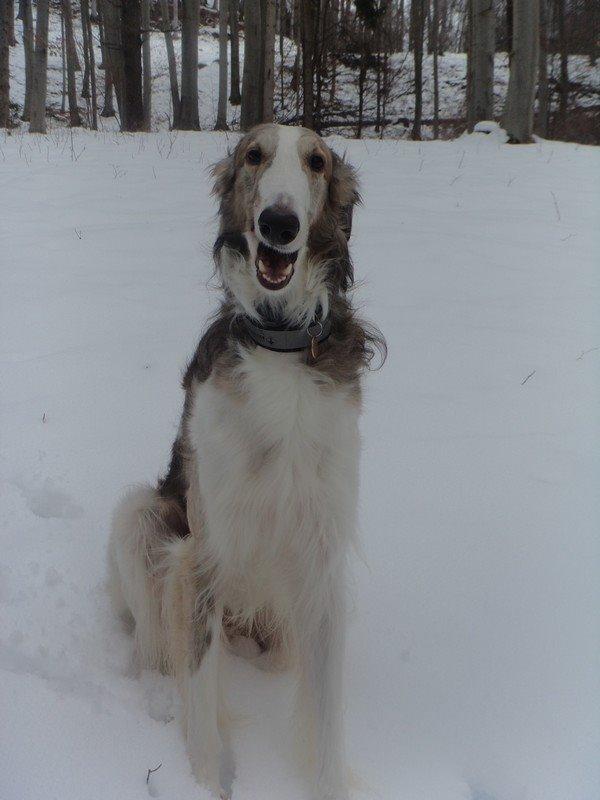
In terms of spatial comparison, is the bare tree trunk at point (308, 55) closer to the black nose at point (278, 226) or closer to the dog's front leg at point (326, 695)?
the black nose at point (278, 226)

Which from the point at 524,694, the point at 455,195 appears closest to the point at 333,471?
the point at 524,694

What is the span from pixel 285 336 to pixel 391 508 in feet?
4.55

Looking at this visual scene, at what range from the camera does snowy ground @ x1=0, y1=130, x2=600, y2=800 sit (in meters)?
2.20

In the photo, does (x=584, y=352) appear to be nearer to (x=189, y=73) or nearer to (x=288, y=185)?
(x=288, y=185)

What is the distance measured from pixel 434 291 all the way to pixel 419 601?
327cm

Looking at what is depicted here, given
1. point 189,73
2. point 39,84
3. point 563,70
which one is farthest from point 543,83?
point 39,84

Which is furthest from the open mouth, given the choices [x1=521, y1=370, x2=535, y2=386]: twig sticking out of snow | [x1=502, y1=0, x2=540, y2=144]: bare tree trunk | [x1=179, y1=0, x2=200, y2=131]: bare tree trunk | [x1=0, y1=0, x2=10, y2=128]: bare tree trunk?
[x1=179, y1=0, x2=200, y2=131]: bare tree trunk

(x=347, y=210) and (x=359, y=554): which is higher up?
(x=347, y=210)

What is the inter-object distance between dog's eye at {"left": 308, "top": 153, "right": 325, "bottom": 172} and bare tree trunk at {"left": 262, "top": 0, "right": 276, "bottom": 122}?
9.76m

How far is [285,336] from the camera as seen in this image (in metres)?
2.12

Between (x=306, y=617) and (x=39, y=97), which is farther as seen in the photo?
(x=39, y=97)

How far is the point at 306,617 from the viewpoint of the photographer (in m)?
2.26

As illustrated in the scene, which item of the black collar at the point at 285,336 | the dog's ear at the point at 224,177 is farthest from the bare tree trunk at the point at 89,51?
the black collar at the point at 285,336

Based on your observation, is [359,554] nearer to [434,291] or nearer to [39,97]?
[434,291]
